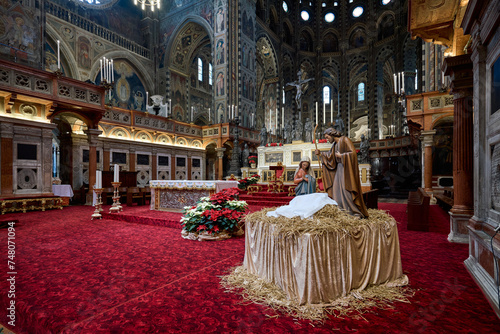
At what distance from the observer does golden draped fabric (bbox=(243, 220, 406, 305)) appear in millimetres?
2439

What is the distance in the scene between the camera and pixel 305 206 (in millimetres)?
3068

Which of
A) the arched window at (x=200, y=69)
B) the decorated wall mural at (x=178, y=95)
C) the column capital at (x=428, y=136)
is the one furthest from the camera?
the arched window at (x=200, y=69)

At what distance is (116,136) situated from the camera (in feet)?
46.1

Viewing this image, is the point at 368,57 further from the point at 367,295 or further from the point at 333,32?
the point at 367,295

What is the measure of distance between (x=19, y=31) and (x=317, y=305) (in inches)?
564

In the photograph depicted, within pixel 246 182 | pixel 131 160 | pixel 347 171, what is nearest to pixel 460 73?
pixel 347 171

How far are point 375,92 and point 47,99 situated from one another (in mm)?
24395

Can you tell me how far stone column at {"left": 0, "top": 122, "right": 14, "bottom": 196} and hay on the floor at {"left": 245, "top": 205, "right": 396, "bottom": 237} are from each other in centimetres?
1040

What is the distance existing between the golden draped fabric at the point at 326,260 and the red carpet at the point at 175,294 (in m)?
0.32

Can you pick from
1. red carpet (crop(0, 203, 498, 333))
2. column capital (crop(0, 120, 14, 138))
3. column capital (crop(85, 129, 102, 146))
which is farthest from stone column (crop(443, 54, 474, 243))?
column capital (crop(0, 120, 14, 138))

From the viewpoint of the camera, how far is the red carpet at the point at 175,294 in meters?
2.13

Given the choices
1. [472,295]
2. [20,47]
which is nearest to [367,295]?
[472,295]

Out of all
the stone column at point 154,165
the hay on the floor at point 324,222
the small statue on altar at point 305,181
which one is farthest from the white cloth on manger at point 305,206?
the stone column at point 154,165

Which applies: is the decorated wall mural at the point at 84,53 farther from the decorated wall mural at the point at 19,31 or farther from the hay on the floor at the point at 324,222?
the hay on the floor at the point at 324,222
